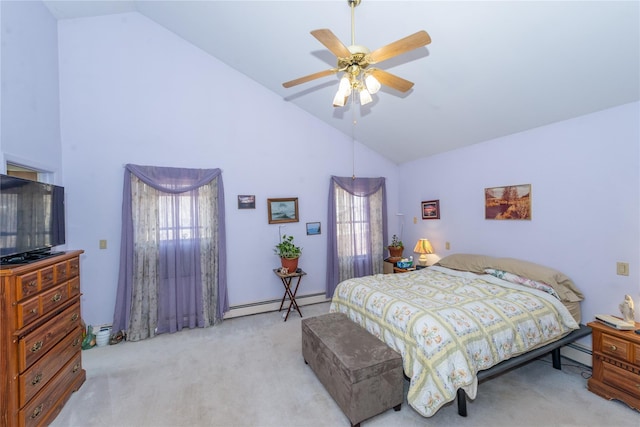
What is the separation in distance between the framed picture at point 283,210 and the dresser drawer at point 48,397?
8.61 feet

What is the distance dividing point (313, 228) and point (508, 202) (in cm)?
276

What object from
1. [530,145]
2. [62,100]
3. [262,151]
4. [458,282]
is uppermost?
[62,100]

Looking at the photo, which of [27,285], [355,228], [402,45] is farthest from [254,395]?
[355,228]

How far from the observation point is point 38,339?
6.15 ft

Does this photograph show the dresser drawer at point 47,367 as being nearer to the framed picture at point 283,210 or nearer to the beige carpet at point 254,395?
the beige carpet at point 254,395

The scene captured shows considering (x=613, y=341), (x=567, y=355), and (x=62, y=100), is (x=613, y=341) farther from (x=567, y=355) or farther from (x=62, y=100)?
(x=62, y=100)

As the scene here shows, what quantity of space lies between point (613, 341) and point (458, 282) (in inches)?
47.3

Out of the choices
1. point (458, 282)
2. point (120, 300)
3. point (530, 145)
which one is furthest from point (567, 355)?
point (120, 300)

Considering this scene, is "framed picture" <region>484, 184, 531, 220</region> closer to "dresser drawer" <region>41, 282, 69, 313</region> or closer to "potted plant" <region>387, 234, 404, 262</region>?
"potted plant" <region>387, 234, 404, 262</region>

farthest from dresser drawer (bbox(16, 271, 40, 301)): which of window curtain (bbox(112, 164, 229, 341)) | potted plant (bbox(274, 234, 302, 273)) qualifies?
potted plant (bbox(274, 234, 302, 273))

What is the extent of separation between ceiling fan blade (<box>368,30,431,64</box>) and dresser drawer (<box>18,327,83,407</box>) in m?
3.09

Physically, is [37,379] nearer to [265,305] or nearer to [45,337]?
[45,337]

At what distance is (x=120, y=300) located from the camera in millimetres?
3289

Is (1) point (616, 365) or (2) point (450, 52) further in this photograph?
(2) point (450, 52)
